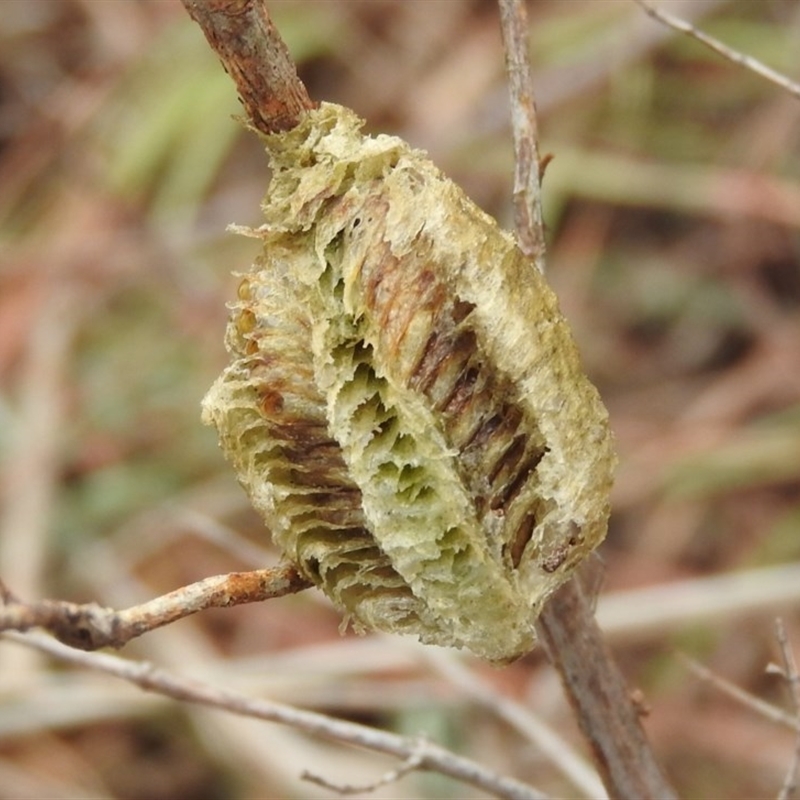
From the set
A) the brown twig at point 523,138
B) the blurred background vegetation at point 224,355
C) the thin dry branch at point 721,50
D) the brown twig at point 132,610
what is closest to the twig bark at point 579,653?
the brown twig at point 523,138

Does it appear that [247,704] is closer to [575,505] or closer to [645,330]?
[575,505]

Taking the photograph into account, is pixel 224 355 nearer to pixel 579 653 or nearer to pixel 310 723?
pixel 310 723

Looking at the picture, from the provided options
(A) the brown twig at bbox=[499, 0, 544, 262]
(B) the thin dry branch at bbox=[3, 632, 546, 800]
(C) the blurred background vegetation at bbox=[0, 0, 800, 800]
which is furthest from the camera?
(C) the blurred background vegetation at bbox=[0, 0, 800, 800]

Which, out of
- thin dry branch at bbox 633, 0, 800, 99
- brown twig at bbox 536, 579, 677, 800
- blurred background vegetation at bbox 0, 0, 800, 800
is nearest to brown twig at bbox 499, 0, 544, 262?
thin dry branch at bbox 633, 0, 800, 99

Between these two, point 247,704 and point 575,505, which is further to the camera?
point 247,704

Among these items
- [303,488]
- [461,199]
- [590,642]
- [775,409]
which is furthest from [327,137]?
[775,409]

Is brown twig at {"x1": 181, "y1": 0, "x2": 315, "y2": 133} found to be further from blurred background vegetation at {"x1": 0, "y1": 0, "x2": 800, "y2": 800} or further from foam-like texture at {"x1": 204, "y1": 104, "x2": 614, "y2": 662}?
blurred background vegetation at {"x1": 0, "y1": 0, "x2": 800, "y2": 800}

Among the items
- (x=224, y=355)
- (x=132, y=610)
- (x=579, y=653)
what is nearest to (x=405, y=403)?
(x=132, y=610)
